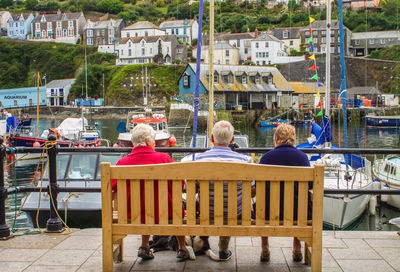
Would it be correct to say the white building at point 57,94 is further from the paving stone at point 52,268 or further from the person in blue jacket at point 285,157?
the person in blue jacket at point 285,157

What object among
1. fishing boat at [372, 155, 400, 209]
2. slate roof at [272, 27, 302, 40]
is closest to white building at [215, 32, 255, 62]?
slate roof at [272, 27, 302, 40]

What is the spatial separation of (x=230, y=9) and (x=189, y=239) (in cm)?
14588

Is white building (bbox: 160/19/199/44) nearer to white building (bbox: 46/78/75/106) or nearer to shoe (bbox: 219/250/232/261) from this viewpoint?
white building (bbox: 46/78/75/106)

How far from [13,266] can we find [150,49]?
335ft

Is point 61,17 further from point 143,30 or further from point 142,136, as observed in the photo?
point 142,136

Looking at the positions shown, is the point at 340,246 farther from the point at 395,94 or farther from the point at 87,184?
the point at 395,94

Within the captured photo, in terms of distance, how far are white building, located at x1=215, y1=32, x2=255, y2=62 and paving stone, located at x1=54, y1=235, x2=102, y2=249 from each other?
95858 mm

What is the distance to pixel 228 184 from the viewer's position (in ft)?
11.1

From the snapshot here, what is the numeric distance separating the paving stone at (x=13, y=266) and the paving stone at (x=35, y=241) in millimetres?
469

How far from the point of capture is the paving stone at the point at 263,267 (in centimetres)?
371

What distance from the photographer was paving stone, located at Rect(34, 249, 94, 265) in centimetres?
393

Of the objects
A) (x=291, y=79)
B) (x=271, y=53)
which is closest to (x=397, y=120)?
(x=291, y=79)

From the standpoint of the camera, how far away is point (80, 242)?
14.9 ft

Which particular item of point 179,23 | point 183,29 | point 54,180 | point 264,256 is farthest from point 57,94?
point 264,256
